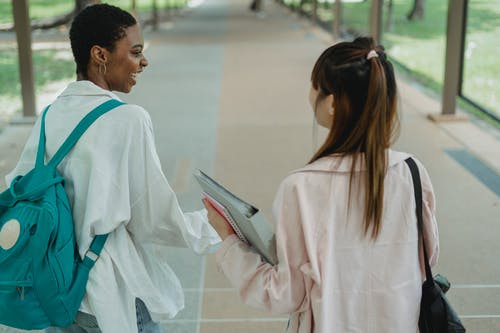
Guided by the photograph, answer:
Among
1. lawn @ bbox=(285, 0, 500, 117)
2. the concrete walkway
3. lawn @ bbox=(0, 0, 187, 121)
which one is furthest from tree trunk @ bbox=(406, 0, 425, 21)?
lawn @ bbox=(0, 0, 187, 121)

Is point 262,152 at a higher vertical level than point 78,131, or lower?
lower

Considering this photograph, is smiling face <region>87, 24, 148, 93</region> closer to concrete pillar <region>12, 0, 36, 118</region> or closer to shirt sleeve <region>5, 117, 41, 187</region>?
shirt sleeve <region>5, 117, 41, 187</region>

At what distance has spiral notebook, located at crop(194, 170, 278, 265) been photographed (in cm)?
200

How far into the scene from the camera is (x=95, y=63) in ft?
8.02

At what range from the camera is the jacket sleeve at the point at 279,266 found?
1959 millimetres

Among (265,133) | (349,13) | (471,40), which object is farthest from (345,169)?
(349,13)

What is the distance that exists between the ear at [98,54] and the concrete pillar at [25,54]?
663 cm

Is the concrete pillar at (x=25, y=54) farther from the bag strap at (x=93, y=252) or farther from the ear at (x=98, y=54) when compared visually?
the bag strap at (x=93, y=252)

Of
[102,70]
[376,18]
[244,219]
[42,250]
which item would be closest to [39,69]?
[376,18]

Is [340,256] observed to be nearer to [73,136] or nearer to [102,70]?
[73,136]

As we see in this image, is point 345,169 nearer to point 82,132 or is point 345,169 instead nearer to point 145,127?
point 145,127

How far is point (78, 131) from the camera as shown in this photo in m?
2.28

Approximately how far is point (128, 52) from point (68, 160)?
421 mm

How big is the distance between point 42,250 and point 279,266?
681 millimetres
